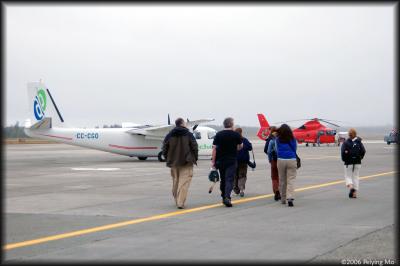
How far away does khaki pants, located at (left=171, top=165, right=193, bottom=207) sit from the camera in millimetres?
13078

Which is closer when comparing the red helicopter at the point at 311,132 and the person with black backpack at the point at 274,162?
the person with black backpack at the point at 274,162

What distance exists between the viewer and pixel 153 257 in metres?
7.79

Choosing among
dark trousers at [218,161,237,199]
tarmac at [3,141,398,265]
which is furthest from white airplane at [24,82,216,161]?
dark trousers at [218,161,237,199]

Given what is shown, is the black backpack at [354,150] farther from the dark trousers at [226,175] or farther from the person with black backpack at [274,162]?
the dark trousers at [226,175]

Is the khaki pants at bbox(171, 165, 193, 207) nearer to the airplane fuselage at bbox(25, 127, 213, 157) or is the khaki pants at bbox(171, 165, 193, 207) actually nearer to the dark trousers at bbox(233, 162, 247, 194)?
the dark trousers at bbox(233, 162, 247, 194)

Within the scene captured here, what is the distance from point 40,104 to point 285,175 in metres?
24.7

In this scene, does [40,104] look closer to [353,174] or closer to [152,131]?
[152,131]

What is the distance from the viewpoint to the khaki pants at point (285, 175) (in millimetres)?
13688

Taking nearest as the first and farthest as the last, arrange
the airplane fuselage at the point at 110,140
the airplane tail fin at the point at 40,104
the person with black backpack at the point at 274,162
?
the person with black backpack at the point at 274,162 → the airplane fuselage at the point at 110,140 → the airplane tail fin at the point at 40,104

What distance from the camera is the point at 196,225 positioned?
1059 centimetres

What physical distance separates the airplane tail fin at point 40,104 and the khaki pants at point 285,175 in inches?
948

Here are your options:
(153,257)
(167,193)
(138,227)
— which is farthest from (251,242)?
(167,193)

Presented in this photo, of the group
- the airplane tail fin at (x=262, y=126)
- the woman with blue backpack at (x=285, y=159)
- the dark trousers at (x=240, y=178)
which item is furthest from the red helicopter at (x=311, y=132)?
the woman with blue backpack at (x=285, y=159)

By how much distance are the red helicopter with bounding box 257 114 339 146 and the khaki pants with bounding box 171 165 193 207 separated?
51547mm
